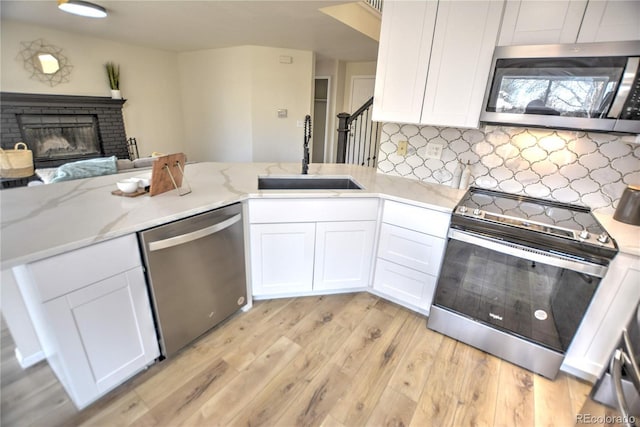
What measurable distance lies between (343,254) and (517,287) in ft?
3.50

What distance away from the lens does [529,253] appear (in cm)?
151

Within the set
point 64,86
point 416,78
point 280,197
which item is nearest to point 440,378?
point 280,197

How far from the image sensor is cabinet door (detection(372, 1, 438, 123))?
1816mm

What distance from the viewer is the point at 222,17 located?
322 cm

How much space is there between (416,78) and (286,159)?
12.1ft

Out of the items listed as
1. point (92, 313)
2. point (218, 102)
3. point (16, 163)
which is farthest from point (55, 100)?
point (92, 313)

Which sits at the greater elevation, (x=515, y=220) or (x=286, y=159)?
(x=515, y=220)

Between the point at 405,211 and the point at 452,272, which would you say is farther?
the point at 405,211

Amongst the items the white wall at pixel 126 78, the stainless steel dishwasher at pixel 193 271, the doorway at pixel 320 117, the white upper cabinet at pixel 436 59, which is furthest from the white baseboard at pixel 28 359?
the doorway at pixel 320 117

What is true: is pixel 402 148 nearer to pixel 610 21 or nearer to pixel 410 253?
pixel 410 253

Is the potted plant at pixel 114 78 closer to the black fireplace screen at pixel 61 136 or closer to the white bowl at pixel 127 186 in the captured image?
the black fireplace screen at pixel 61 136

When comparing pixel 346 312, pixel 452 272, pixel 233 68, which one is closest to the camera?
pixel 452 272

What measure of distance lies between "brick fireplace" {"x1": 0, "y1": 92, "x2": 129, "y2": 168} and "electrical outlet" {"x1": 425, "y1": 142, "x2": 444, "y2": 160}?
4.99 meters

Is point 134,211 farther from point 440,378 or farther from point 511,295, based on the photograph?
point 511,295
